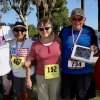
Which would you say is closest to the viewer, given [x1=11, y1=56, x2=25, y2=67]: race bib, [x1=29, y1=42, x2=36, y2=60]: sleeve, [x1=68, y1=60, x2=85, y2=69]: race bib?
[x1=68, y1=60, x2=85, y2=69]: race bib

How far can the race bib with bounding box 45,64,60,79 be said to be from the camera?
19.5ft

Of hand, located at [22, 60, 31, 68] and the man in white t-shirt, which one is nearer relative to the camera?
hand, located at [22, 60, 31, 68]

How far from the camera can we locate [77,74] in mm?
5938

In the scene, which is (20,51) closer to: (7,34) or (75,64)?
(7,34)

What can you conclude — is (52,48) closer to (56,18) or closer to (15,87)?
(15,87)

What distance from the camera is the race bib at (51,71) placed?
595 cm

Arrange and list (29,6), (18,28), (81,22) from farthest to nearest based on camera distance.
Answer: (29,6), (18,28), (81,22)

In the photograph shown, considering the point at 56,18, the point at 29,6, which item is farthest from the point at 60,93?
the point at 56,18

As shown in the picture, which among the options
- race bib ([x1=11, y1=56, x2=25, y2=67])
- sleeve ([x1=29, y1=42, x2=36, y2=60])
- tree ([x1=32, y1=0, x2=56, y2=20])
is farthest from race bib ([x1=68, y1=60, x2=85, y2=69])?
tree ([x1=32, y1=0, x2=56, y2=20])

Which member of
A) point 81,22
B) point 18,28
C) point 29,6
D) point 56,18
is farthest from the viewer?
point 56,18

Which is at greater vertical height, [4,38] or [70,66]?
[4,38]

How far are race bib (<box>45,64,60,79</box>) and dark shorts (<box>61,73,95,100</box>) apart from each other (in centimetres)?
13

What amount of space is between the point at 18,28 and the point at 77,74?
4.27ft

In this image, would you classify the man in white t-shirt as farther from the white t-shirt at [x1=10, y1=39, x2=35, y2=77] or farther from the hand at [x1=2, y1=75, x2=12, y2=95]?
the white t-shirt at [x1=10, y1=39, x2=35, y2=77]
